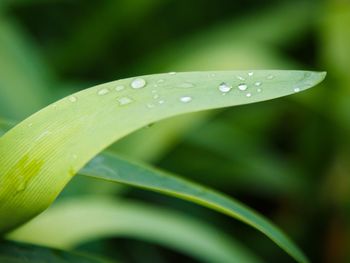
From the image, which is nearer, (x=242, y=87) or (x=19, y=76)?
(x=242, y=87)

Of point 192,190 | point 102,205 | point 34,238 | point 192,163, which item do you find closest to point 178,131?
point 192,163

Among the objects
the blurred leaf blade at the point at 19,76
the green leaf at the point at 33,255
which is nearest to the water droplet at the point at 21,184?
the green leaf at the point at 33,255

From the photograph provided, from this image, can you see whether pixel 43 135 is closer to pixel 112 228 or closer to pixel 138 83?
pixel 138 83

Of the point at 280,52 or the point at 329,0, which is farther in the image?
the point at 280,52

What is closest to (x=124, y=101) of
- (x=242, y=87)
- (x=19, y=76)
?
(x=242, y=87)

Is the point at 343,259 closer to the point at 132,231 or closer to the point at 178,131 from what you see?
the point at 178,131
